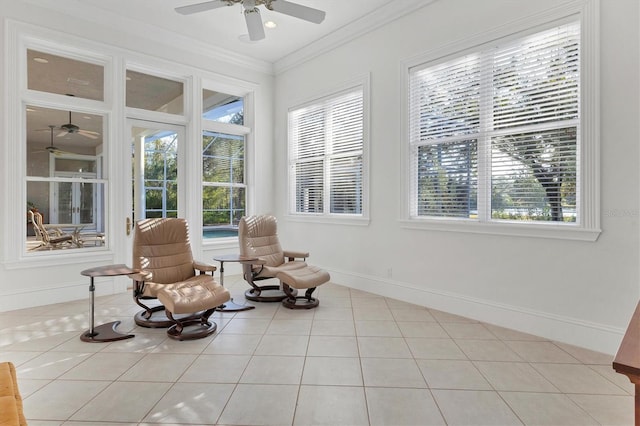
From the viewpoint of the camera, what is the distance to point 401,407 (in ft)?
6.70

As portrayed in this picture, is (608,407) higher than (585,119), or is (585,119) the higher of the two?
(585,119)

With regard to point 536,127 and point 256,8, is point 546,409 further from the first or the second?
point 256,8

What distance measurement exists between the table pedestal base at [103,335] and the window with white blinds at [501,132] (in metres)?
3.26

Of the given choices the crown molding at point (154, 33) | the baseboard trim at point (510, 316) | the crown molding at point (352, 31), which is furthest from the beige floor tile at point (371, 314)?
the crown molding at point (154, 33)

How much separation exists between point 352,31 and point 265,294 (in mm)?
3705

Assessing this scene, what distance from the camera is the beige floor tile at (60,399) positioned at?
196cm

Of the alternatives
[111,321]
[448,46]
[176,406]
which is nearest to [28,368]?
[111,321]

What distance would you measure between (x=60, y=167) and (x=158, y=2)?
90.9 inches

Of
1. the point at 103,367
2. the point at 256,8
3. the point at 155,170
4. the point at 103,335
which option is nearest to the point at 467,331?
the point at 103,367

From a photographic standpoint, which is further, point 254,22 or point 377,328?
point 254,22

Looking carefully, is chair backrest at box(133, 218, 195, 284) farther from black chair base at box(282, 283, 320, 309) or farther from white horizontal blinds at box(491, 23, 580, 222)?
white horizontal blinds at box(491, 23, 580, 222)

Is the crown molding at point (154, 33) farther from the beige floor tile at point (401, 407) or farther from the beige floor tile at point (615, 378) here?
the beige floor tile at point (615, 378)

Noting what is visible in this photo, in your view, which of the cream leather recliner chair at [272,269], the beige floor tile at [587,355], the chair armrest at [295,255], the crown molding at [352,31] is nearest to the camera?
the beige floor tile at [587,355]

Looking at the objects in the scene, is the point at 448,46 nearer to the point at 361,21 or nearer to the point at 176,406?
the point at 361,21
